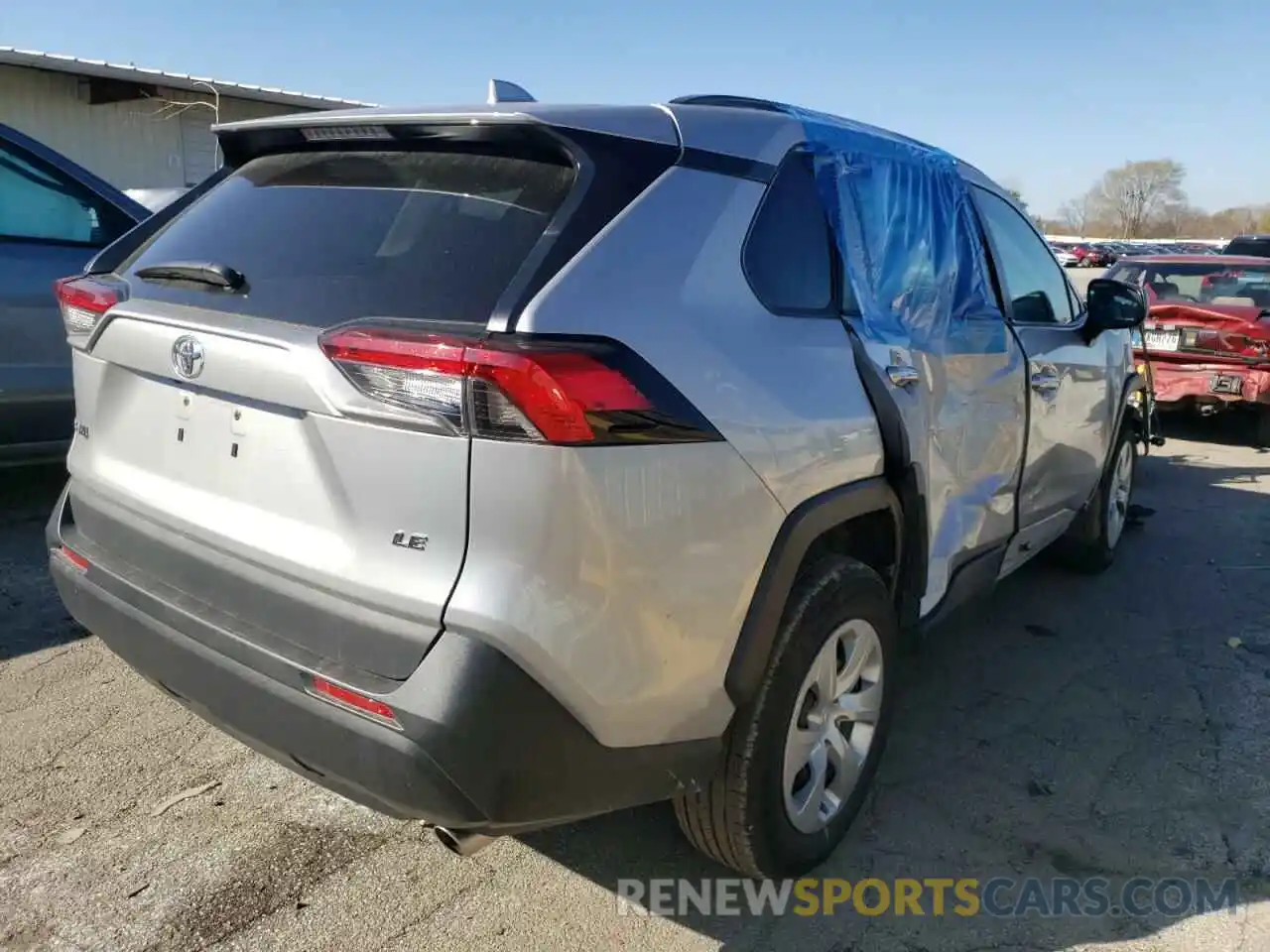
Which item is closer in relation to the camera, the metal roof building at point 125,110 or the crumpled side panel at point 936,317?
the crumpled side panel at point 936,317

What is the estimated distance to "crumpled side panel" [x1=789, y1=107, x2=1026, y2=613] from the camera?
2.90 meters

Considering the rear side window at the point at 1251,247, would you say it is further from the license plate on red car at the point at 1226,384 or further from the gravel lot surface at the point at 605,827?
the gravel lot surface at the point at 605,827

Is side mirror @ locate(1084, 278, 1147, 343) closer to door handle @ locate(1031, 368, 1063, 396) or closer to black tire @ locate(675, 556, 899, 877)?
door handle @ locate(1031, 368, 1063, 396)

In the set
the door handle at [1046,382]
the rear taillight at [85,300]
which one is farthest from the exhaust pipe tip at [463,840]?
the door handle at [1046,382]

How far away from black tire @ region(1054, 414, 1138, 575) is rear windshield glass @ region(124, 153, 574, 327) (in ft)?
12.7

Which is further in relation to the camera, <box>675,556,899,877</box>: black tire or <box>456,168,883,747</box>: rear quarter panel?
<box>675,556,899,877</box>: black tire

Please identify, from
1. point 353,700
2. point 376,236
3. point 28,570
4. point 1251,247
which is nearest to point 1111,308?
point 376,236

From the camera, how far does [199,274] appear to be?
2.32 m

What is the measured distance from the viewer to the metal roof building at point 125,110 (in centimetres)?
1288

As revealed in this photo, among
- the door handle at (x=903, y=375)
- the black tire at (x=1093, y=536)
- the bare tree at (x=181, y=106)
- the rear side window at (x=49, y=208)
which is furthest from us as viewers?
the bare tree at (x=181, y=106)

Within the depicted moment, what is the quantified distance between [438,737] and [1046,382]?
3.05m

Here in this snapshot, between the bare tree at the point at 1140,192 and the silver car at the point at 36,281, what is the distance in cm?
10795

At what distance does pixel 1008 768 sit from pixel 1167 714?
0.87 metres

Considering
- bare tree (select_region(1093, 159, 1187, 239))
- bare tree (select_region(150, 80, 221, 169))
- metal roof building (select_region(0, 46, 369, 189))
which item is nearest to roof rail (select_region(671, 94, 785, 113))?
metal roof building (select_region(0, 46, 369, 189))
